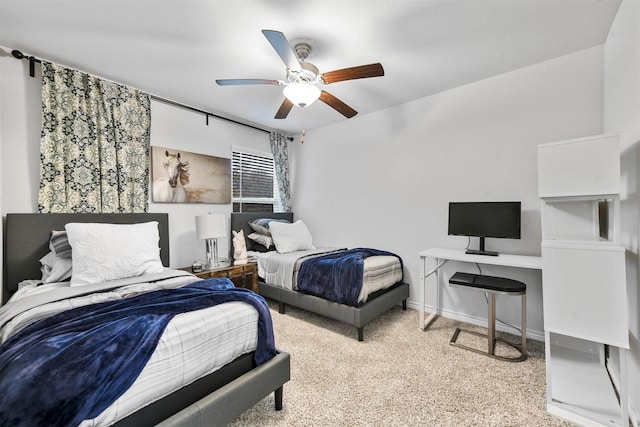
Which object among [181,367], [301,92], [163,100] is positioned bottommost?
[181,367]

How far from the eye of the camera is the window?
13.3 ft

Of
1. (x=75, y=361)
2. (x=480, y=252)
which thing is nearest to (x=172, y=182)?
(x=75, y=361)

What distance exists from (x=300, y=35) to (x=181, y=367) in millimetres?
2311

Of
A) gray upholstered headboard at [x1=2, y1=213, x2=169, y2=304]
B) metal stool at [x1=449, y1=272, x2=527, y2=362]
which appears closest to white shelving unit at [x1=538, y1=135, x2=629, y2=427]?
metal stool at [x1=449, y1=272, x2=527, y2=362]

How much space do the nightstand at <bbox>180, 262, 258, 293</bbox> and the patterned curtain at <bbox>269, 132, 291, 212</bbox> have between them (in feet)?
4.95

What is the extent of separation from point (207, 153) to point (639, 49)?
3.94 meters

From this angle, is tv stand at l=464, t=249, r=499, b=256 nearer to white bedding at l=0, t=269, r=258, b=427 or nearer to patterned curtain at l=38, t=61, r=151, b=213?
white bedding at l=0, t=269, r=258, b=427

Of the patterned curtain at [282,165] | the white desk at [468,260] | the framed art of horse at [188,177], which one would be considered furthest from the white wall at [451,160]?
the framed art of horse at [188,177]

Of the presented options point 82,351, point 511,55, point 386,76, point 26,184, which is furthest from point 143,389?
point 511,55

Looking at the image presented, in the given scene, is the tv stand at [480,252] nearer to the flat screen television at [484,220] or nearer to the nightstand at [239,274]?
the flat screen television at [484,220]

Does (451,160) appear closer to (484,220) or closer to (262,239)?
(484,220)

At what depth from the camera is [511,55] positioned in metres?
2.43

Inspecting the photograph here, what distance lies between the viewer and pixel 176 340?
1266 mm

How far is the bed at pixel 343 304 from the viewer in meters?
2.56
